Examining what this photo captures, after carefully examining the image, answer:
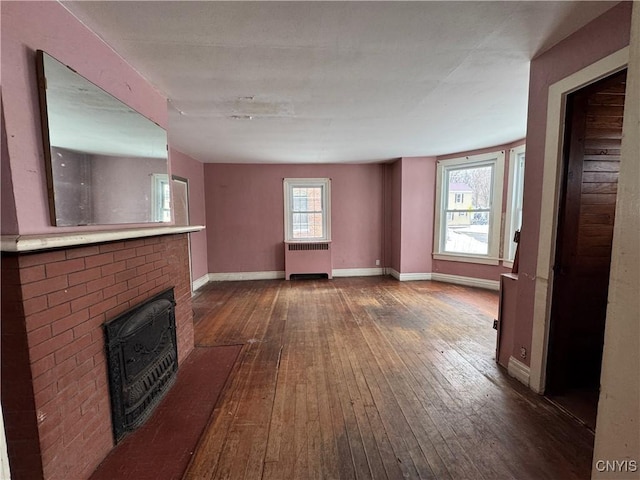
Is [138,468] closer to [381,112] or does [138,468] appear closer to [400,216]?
[381,112]

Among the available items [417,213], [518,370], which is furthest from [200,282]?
[518,370]

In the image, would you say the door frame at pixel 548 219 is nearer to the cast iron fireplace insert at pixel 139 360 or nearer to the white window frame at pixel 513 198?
the white window frame at pixel 513 198

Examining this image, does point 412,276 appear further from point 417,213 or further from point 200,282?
point 200,282

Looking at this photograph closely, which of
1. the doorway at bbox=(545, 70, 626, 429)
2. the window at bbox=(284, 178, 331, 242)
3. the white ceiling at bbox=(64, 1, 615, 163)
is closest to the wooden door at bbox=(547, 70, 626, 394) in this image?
the doorway at bbox=(545, 70, 626, 429)

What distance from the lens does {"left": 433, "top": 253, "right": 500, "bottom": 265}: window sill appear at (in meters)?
4.59

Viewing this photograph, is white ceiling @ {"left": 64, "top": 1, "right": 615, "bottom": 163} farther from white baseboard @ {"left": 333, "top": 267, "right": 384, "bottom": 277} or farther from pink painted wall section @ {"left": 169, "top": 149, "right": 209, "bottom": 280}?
white baseboard @ {"left": 333, "top": 267, "right": 384, "bottom": 277}

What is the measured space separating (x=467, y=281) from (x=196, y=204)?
5.24 m

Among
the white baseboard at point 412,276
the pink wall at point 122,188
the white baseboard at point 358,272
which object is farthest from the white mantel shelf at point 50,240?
the white baseboard at point 412,276

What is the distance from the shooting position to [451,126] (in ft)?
11.1

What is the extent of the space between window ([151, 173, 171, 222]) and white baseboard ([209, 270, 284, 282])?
3.47 m

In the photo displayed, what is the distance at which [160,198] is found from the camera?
85.7 inches

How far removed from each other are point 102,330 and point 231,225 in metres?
4.24

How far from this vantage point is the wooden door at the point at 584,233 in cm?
180

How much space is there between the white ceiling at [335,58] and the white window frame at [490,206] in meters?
1.19
